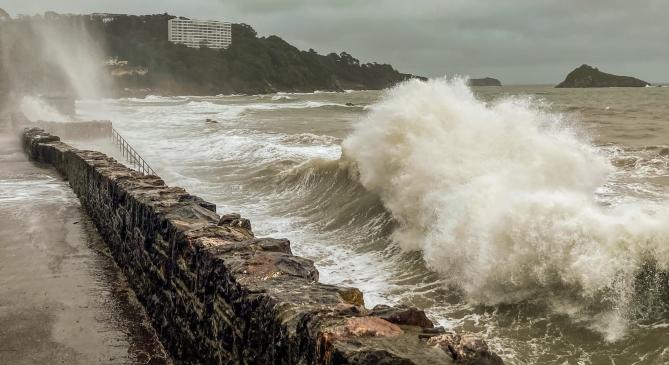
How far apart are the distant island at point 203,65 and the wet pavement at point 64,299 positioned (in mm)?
87357

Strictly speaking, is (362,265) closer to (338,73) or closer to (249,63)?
(249,63)

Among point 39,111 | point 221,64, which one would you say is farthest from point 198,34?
point 39,111

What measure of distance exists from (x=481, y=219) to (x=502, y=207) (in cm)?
29

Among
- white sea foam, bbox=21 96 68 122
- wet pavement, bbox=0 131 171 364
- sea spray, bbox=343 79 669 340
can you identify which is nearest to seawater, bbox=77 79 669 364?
sea spray, bbox=343 79 669 340

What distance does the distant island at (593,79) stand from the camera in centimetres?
13150

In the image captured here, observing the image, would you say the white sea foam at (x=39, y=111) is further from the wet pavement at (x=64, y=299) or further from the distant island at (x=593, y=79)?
the distant island at (x=593, y=79)

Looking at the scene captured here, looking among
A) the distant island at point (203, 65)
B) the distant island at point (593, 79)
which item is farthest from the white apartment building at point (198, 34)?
the distant island at point (593, 79)

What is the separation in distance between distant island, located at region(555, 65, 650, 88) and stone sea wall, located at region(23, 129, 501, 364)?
5412 inches

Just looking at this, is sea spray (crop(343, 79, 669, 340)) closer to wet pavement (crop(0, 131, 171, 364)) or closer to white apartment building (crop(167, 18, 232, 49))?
wet pavement (crop(0, 131, 171, 364))

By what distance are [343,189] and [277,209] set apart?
1.50 meters

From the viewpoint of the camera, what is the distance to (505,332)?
Answer: 5.88 meters

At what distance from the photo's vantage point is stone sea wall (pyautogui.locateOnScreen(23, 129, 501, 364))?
8.91 ft

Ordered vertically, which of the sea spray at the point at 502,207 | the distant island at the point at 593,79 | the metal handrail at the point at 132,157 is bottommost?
the metal handrail at the point at 132,157

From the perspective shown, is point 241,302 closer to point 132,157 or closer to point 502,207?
point 502,207
